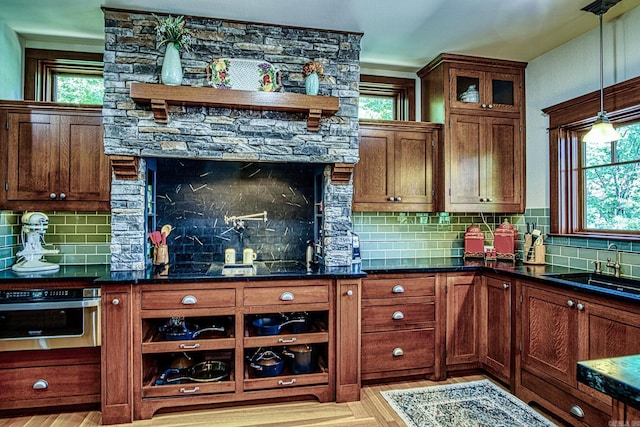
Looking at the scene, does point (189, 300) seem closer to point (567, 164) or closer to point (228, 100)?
point (228, 100)

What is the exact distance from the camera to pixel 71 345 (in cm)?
260

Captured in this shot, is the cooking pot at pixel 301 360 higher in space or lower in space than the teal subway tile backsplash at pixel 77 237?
lower

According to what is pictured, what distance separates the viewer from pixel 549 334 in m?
2.63

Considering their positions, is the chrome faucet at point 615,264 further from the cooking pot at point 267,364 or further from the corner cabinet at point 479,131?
the cooking pot at point 267,364

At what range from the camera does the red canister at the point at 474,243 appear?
12.2ft

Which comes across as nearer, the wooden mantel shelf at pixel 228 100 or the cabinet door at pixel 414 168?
the wooden mantel shelf at pixel 228 100

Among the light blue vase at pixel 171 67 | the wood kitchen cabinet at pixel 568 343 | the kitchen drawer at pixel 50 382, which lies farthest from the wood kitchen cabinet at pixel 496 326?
the kitchen drawer at pixel 50 382

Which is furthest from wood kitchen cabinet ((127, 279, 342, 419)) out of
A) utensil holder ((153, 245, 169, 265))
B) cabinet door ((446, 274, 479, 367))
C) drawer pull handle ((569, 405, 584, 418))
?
drawer pull handle ((569, 405, 584, 418))

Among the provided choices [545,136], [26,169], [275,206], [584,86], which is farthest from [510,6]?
[26,169]

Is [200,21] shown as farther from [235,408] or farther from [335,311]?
[235,408]

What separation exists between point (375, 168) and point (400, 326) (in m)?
1.35

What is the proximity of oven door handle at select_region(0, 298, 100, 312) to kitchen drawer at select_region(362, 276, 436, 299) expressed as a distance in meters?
1.92

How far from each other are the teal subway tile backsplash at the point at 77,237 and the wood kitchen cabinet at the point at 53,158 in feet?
0.89

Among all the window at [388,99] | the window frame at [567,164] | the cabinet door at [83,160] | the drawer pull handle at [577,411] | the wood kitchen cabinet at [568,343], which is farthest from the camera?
the window at [388,99]
